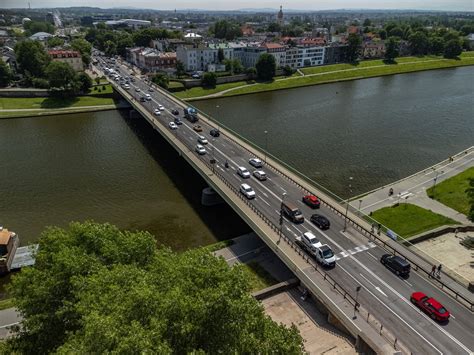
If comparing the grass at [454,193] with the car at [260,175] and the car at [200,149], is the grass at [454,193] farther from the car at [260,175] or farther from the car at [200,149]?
the car at [200,149]

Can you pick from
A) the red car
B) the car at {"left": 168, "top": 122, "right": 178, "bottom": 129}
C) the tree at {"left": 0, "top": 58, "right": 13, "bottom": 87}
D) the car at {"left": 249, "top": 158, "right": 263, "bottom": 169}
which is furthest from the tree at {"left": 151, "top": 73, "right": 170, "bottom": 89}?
the red car

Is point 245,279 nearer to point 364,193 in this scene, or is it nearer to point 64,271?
point 64,271

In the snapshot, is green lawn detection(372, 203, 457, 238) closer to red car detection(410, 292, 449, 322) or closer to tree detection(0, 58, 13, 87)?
red car detection(410, 292, 449, 322)

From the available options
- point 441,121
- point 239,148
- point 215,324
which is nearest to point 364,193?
point 239,148

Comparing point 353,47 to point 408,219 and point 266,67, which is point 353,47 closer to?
point 266,67

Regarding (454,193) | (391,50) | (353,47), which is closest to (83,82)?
(454,193)
